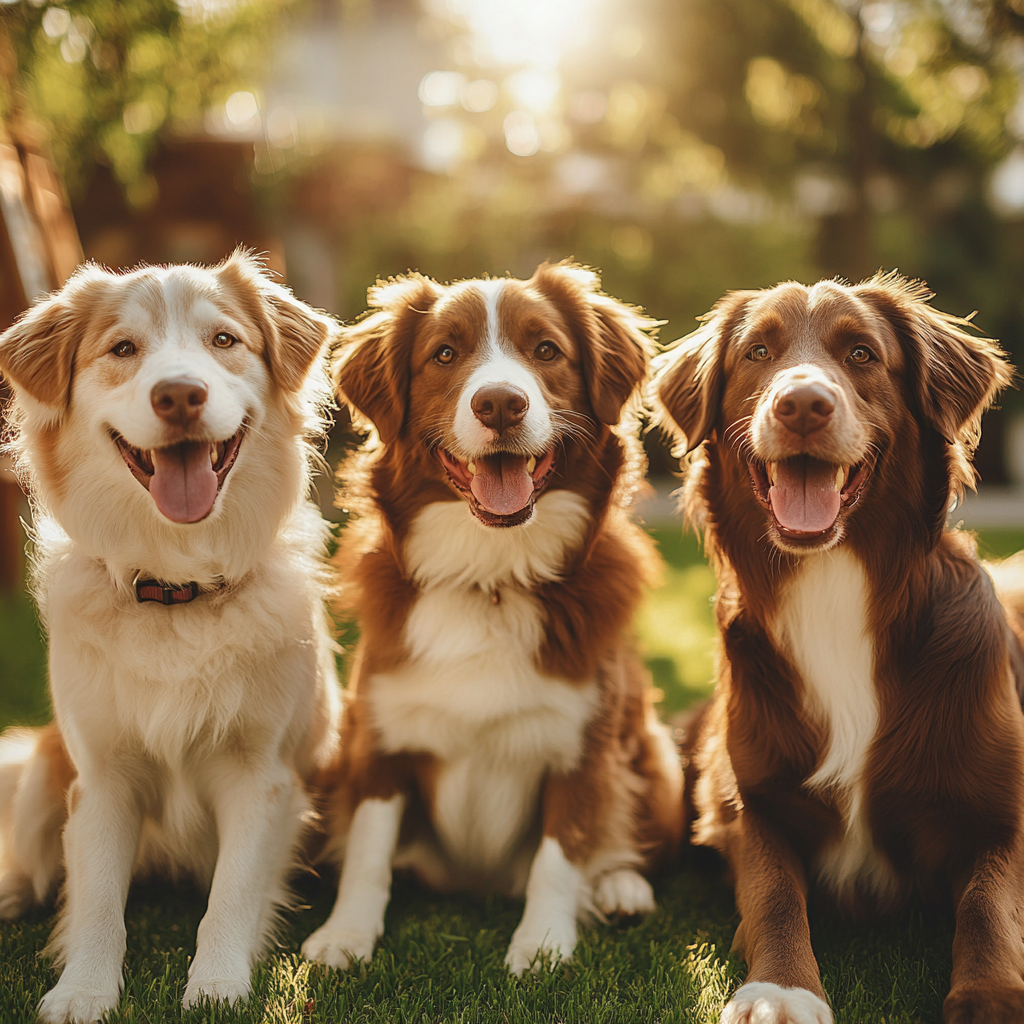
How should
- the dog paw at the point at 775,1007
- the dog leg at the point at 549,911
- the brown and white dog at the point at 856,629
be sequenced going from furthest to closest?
the dog leg at the point at 549,911
the brown and white dog at the point at 856,629
the dog paw at the point at 775,1007

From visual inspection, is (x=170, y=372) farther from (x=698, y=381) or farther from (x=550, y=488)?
(x=698, y=381)

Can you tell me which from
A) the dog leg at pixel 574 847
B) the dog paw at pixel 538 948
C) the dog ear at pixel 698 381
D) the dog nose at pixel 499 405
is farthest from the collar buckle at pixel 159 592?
the dog ear at pixel 698 381

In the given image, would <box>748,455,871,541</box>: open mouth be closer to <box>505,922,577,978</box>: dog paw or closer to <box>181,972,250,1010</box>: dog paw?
<box>505,922,577,978</box>: dog paw

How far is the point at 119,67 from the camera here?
7.35 meters

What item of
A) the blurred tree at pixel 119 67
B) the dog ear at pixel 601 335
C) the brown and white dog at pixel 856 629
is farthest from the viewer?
the blurred tree at pixel 119 67

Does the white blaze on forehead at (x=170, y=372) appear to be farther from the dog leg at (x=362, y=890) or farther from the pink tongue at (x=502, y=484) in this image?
the dog leg at (x=362, y=890)

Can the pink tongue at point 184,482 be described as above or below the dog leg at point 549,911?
above

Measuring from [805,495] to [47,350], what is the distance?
7.07ft

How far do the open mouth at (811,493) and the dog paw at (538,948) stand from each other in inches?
52.6

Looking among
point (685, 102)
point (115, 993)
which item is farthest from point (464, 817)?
point (685, 102)

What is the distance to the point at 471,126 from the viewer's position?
16500mm

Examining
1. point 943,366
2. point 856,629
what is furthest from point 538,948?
point 943,366

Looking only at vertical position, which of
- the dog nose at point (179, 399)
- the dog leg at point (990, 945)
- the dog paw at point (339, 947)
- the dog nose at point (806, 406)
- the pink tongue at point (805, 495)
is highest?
the dog nose at point (179, 399)

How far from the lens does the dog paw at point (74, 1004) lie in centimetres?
238
